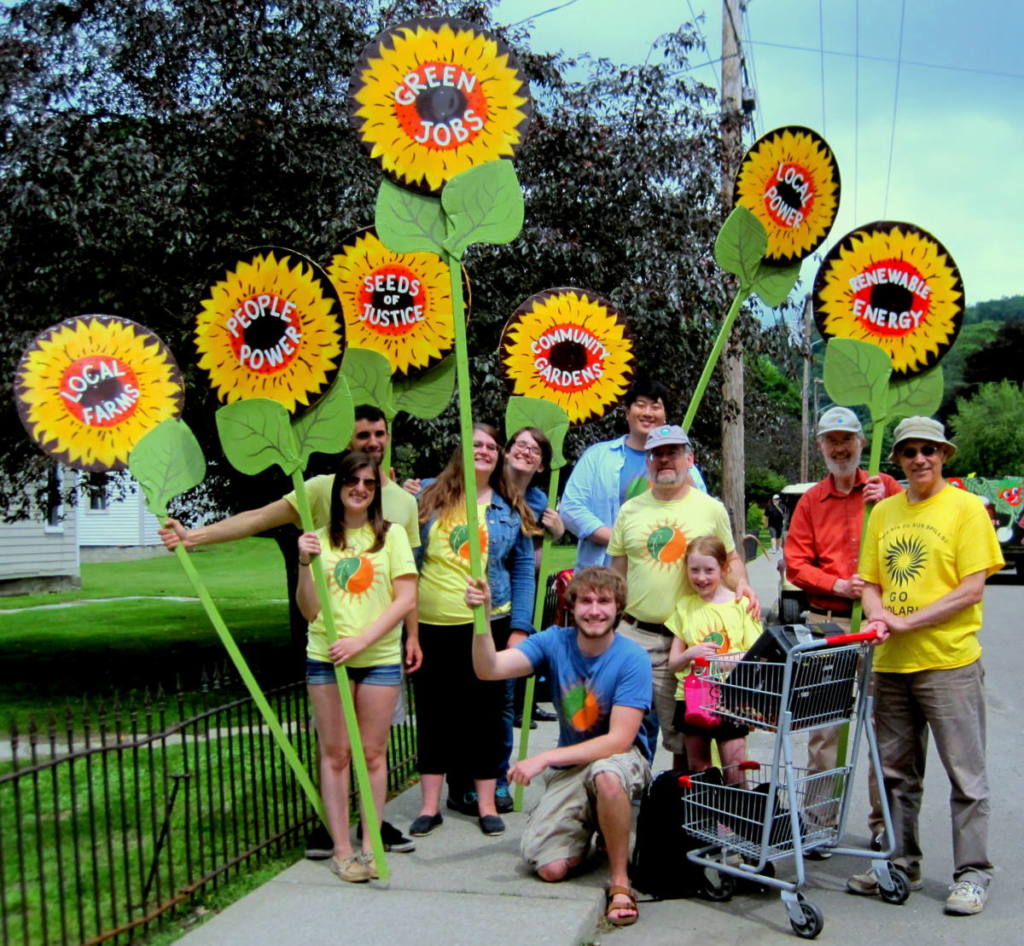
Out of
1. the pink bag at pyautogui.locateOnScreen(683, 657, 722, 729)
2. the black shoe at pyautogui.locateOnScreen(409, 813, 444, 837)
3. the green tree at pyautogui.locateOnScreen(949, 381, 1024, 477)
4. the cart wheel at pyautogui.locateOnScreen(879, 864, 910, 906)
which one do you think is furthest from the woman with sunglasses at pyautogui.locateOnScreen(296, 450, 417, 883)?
the green tree at pyautogui.locateOnScreen(949, 381, 1024, 477)

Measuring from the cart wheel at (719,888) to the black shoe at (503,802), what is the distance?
55.5 inches

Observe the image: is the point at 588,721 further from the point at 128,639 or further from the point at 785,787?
the point at 128,639

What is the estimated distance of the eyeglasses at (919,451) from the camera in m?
4.76

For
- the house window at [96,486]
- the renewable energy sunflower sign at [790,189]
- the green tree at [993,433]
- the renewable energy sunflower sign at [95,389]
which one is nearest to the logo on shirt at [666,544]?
the renewable energy sunflower sign at [790,189]

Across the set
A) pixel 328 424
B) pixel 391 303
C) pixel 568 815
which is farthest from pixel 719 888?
pixel 391 303

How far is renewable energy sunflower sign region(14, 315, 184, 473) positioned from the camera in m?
4.75

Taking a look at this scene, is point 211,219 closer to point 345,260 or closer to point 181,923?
point 345,260

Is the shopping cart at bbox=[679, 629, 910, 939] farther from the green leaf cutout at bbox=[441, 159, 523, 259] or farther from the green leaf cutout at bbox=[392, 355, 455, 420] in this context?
the green leaf cutout at bbox=[392, 355, 455, 420]

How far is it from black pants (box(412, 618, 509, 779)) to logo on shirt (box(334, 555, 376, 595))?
812 mm

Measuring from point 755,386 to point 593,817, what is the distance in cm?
1127

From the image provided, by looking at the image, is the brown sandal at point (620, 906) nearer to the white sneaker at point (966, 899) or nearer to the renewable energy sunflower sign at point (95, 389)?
the white sneaker at point (966, 899)

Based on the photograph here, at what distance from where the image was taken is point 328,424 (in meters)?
4.79

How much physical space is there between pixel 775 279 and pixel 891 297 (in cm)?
64

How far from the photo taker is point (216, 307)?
4.78m
